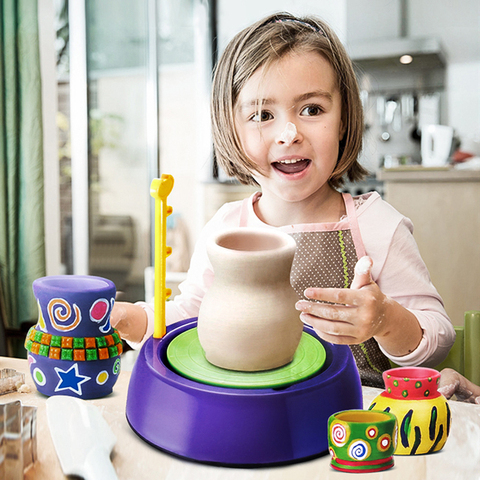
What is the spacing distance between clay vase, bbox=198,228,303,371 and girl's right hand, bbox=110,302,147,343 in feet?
0.88

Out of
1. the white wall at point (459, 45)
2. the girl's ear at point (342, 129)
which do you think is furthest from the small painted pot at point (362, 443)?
the white wall at point (459, 45)

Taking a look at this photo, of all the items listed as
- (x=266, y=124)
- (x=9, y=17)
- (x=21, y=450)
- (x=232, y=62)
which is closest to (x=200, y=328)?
(x=21, y=450)

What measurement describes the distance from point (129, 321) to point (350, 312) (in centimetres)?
33

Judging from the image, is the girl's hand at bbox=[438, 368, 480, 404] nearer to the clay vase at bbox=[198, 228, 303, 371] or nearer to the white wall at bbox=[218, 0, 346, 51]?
the clay vase at bbox=[198, 228, 303, 371]

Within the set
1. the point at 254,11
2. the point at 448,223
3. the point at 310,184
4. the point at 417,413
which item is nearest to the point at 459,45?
the point at 254,11

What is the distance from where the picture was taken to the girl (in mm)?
737

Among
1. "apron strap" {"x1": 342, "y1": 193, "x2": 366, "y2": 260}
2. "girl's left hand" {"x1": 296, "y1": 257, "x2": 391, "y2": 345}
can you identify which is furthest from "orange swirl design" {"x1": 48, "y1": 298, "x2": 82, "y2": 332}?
"apron strap" {"x1": 342, "y1": 193, "x2": 366, "y2": 260}

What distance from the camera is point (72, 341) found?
0.57 meters

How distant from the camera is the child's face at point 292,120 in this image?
744 millimetres

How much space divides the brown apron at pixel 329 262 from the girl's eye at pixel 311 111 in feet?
0.69

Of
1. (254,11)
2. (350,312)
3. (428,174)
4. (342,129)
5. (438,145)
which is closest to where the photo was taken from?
(350,312)

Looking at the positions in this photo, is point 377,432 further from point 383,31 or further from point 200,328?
point 383,31

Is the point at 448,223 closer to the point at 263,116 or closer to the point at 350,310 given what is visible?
the point at 263,116

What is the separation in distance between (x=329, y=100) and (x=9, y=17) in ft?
5.63
